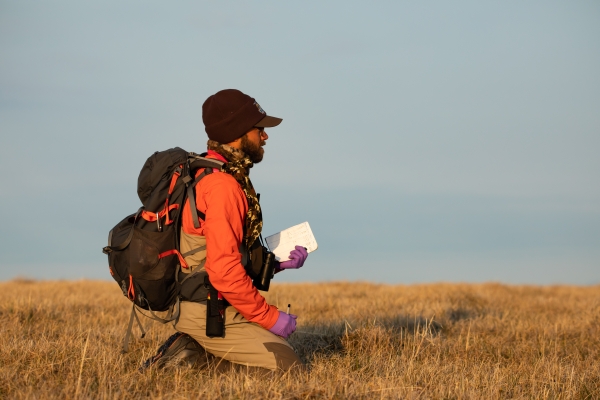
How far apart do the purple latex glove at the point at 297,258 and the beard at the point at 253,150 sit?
32.6 inches

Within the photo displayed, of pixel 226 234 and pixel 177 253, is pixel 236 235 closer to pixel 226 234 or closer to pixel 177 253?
pixel 226 234

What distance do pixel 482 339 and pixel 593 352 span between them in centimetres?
132

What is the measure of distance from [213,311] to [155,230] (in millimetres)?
788

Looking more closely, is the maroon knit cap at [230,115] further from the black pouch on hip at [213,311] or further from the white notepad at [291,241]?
the black pouch on hip at [213,311]

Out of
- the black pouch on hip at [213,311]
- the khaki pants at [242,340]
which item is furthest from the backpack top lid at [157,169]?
the khaki pants at [242,340]

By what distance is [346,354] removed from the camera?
7270 millimetres

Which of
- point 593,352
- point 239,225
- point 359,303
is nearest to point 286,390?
point 239,225

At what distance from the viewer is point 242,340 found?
5504 millimetres

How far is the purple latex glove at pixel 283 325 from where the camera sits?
550 cm

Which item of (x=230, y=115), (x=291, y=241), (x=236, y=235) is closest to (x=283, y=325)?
(x=291, y=241)

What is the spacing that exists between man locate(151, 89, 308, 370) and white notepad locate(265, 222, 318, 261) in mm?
109

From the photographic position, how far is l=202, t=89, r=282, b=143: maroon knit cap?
5.46 m

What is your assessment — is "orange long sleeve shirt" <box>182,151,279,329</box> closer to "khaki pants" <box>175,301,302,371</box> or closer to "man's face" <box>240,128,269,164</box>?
"khaki pants" <box>175,301,302,371</box>

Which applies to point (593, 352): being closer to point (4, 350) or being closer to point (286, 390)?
point (286, 390)
